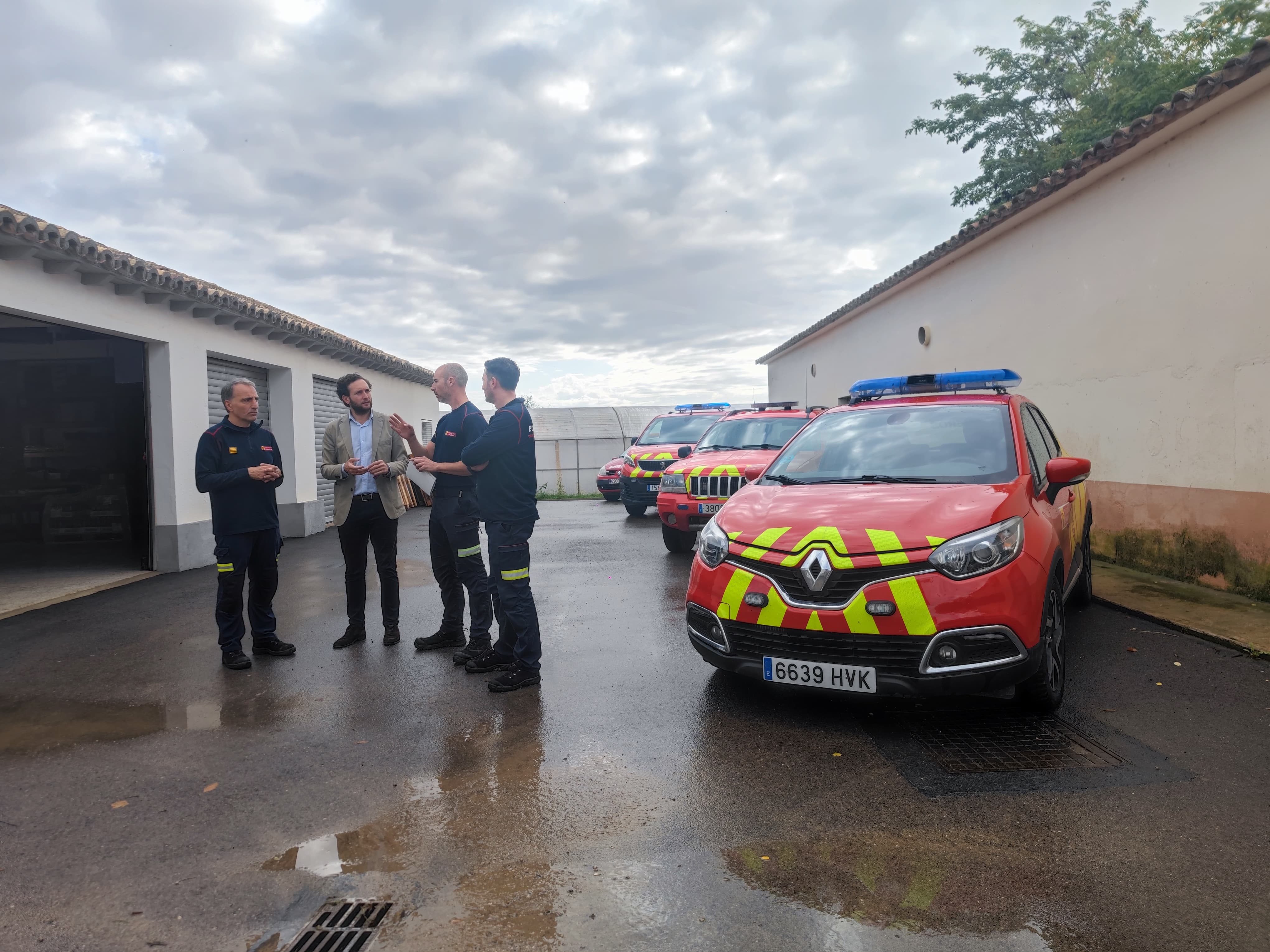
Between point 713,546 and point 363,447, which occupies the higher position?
point 363,447

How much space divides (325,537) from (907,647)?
438 inches

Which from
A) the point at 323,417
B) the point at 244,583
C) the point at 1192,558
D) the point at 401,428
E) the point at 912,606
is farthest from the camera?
the point at 323,417

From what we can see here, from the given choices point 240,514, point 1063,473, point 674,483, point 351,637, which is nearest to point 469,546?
point 351,637

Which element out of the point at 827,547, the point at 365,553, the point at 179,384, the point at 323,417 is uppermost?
the point at 179,384

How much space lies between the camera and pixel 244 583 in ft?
18.1

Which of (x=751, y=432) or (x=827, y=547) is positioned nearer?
(x=827, y=547)

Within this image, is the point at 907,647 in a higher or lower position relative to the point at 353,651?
higher

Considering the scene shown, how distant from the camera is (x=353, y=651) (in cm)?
571

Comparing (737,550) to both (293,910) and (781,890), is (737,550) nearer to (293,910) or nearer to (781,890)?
(781,890)

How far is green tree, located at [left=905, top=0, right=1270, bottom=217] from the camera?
1547 centimetres

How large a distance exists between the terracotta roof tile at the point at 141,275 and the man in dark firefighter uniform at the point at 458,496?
14.2ft

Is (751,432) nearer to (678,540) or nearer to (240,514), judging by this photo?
(678,540)

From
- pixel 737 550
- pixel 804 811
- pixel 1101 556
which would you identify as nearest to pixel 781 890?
pixel 804 811

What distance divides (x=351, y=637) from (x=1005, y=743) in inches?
170
